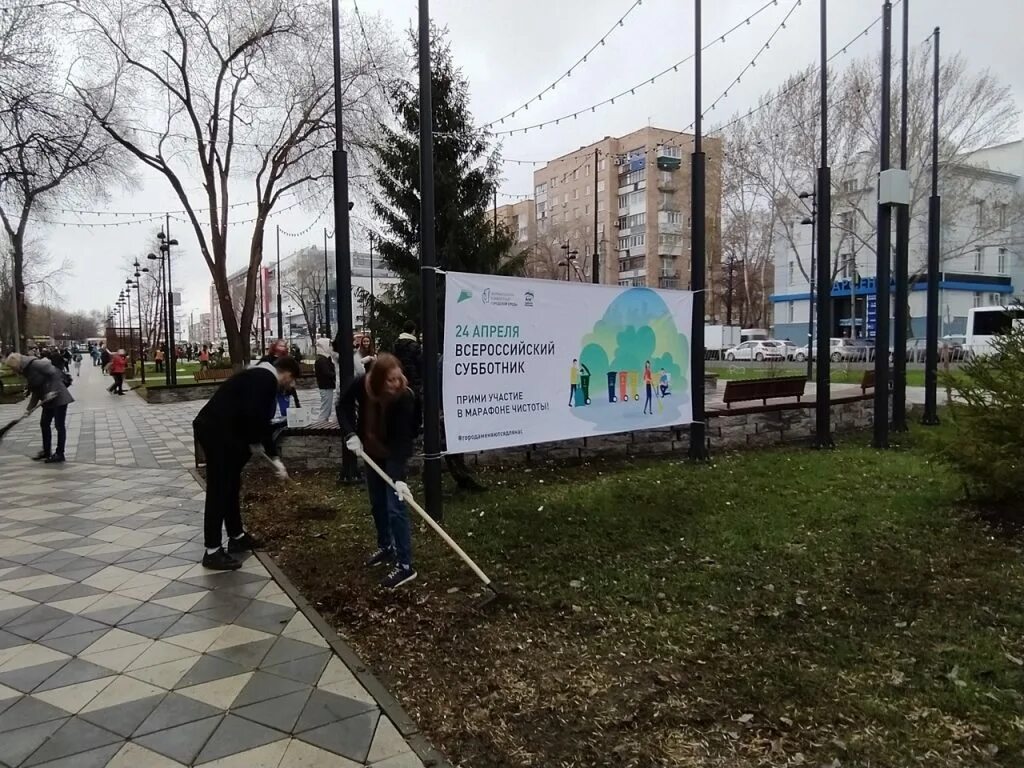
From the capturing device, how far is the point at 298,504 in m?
6.69

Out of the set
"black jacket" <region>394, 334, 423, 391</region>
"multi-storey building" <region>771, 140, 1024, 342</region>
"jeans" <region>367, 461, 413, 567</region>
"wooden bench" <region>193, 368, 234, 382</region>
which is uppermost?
"multi-storey building" <region>771, 140, 1024, 342</region>

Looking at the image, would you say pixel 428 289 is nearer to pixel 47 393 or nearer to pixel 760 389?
pixel 760 389

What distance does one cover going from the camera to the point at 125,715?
2951 mm

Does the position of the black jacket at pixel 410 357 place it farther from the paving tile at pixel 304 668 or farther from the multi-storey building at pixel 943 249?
the multi-storey building at pixel 943 249

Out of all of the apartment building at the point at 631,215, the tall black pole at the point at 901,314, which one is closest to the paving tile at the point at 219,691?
the tall black pole at the point at 901,314

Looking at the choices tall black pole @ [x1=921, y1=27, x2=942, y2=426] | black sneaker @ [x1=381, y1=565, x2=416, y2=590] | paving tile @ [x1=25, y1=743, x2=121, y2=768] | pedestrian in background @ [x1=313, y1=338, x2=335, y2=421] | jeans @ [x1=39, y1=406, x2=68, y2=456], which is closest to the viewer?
paving tile @ [x1=25, y1=743, x2=121, y2=768]

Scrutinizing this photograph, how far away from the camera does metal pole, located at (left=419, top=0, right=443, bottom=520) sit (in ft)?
Result: 17.7

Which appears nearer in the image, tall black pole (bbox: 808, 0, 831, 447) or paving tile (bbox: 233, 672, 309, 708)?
paving tile (bbox: 233, 672, 309, 708)

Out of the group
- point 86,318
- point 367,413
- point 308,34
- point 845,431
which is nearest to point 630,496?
point 367,413

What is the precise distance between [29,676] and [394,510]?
2.05m

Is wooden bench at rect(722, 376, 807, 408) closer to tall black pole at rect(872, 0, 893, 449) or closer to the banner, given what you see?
tall black pole at rect(872, 0, 893, 449)

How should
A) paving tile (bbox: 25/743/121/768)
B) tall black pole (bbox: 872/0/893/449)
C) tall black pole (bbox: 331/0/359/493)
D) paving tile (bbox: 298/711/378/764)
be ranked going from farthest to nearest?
tall black pole (bbox: 872/0/893/449)
tall black pole (bbox: 331/0/359/493)
paving tile (bbox: 298/711/378/764)
paving tile (bbox: 25/743/121/768)

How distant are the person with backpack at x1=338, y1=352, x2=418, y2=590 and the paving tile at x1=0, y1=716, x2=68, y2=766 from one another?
1900 mm

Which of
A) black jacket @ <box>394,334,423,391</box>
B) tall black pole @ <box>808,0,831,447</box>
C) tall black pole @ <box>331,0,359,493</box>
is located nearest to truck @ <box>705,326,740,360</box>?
tall black pole @ <box>808,0,831,447</box>
